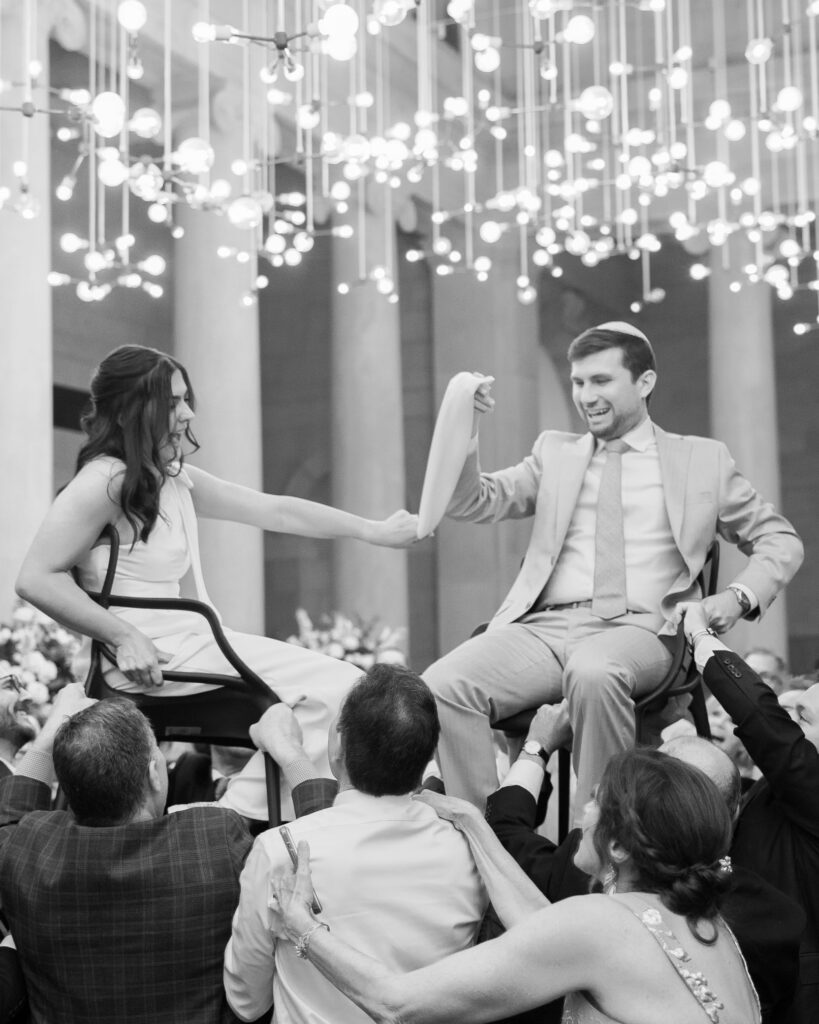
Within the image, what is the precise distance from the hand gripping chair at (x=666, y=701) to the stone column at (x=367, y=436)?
8.88m

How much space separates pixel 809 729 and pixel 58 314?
34.0 ft

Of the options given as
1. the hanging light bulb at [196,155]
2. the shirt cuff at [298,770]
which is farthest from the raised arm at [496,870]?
the hanging light bulb at [196,155]

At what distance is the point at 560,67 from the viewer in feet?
49.4

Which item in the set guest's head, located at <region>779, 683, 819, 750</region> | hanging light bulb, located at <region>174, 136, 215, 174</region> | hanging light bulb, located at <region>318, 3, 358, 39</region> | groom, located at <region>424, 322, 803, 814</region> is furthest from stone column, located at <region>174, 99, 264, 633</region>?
guest's head, located at <region>779, 683, 819, 750</region>

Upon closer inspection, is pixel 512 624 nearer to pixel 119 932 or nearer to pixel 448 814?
pixel 448 814

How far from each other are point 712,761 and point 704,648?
2.10 feet

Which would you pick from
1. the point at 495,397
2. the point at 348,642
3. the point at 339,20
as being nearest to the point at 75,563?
the point at 339,20

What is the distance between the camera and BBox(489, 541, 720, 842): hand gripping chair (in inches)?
149

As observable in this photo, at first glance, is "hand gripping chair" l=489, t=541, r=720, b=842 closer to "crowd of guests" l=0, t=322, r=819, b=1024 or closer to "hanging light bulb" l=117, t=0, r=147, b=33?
"crowd of guests" l=0, t=322, r=819, b=1024

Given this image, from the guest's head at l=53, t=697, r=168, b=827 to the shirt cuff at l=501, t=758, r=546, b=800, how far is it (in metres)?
0.85

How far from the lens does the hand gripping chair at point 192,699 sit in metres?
3.47

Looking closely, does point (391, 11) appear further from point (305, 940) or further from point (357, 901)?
point (305, 940)

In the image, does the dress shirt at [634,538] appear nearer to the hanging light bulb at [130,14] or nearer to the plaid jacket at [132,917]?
the plaid jacket at [132,917]

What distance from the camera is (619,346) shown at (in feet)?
13.5
